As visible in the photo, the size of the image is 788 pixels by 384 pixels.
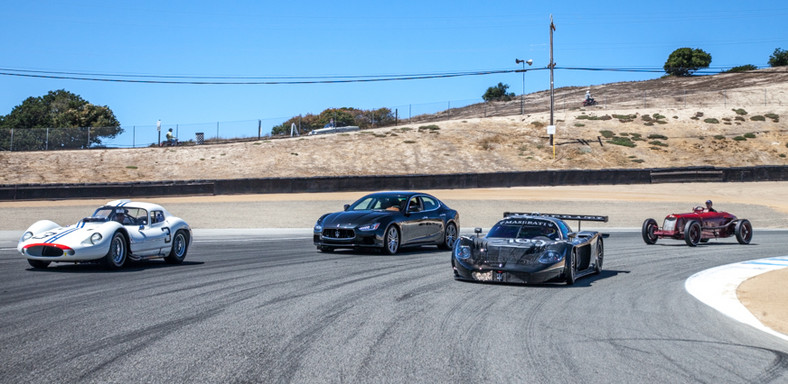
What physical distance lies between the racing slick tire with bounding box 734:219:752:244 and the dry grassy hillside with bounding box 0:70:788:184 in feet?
100

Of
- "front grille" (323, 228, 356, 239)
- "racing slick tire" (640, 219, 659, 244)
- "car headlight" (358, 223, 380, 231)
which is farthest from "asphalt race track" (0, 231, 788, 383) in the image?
"racing slick tire" (640, 219, 659, 244)

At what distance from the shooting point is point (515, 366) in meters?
5.96

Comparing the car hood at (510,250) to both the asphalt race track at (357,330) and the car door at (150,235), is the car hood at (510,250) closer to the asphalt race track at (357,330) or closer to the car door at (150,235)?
the asphalt race track at (357,330)

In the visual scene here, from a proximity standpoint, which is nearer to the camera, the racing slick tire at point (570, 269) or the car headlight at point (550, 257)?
the car headlight at point (550, 257)

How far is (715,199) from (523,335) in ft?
108

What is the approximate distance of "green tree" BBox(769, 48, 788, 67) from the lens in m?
115

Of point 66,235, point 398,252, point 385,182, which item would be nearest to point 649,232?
point 398,252

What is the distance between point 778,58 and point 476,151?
268ft

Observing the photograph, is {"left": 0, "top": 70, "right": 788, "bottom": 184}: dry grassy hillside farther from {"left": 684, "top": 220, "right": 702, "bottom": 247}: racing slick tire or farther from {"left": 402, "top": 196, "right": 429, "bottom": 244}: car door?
{"left": 684, "top": 220, "right": 702, "bottom": 247}: racing slick tire

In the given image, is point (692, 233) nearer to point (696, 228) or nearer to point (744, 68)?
point (696, 228)

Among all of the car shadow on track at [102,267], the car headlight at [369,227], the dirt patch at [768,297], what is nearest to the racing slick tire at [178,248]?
the car shadow on track at [102,267]

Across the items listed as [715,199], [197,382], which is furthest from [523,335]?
[715,199]

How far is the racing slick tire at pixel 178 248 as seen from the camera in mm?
14273

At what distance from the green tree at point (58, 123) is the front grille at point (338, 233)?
3966 centimetres
